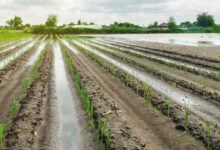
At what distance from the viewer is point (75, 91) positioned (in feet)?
21.0

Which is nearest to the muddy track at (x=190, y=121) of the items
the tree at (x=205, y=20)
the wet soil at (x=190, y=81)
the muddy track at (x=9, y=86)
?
the wet soil at (x=190, y=81)

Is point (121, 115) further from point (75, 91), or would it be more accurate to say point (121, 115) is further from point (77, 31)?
point (77, 31)

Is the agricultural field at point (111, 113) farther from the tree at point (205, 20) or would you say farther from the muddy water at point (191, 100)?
the tree at point (205, 20)

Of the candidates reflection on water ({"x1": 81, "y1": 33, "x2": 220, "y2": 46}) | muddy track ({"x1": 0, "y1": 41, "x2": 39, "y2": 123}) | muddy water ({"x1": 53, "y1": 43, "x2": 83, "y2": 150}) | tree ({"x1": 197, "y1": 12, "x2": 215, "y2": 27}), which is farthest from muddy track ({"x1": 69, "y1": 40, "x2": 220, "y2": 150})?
tree ({"x1": 197, "y1": 12, "x2": 215, "y2": 27})

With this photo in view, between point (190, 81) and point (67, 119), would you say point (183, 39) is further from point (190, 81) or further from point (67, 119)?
point (67, 119)

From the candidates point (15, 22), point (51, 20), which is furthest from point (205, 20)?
point (15, 22)

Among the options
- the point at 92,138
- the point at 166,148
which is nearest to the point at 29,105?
the point at 92,138

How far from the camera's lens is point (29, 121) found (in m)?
4.19

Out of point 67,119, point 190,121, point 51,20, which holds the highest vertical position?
point 51,20

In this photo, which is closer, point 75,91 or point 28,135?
point 28,135

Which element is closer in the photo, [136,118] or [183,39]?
[136,118]

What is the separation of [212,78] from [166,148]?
509 cm

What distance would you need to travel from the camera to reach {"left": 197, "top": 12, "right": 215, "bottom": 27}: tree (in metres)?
95.8

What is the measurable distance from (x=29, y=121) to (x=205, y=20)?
347 feet
